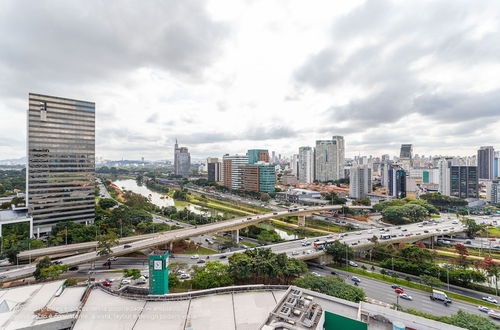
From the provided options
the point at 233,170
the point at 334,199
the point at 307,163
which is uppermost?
the point at 307,163

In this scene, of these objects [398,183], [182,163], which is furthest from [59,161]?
[182,163]

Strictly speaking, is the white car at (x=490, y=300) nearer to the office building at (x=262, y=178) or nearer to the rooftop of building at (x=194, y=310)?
the rooftop of building at (x=194, y=310)

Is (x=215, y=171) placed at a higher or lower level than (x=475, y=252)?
higher

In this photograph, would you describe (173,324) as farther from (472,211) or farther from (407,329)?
(472,211)

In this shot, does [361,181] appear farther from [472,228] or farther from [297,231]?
[297,231]

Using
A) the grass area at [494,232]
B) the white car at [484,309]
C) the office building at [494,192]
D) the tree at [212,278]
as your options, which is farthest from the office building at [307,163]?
the tree at [212,278]

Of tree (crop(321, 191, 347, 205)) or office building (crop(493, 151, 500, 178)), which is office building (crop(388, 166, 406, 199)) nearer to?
tree (crop(321, 191, 347, 205))

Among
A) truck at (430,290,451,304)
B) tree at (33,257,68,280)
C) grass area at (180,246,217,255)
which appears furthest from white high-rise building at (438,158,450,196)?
tree at (33,257,68,280)
